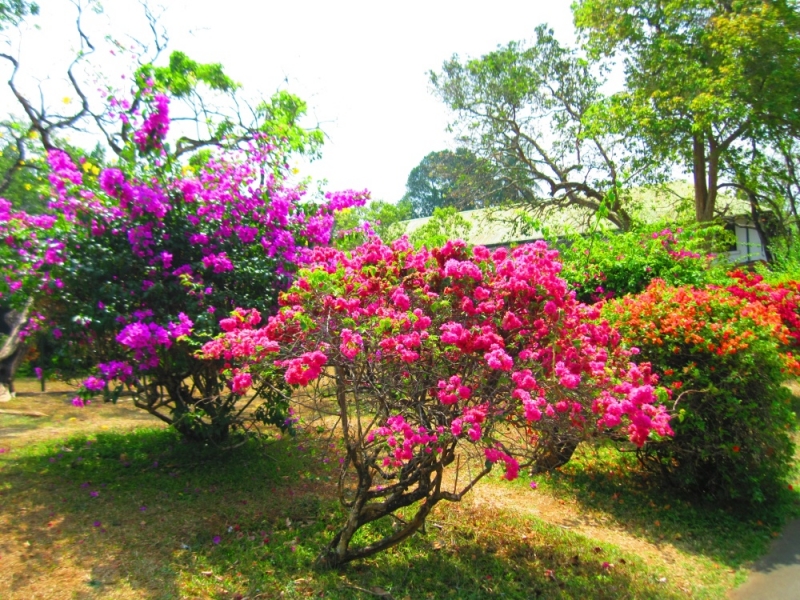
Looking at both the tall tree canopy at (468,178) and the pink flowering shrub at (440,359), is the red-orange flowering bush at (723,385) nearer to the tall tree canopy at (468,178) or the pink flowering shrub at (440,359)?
the pink flowering shrub at (440,359)

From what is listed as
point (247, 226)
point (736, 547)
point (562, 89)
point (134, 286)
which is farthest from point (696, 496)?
Result: point (562, 89)

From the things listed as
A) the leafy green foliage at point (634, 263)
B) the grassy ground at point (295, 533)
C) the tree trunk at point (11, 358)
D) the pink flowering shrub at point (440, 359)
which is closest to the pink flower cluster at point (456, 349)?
the pink flowering shrub at point (440, 359)

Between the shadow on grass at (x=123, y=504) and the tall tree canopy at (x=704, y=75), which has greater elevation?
the tall tree canopy at (x=704, y=75)

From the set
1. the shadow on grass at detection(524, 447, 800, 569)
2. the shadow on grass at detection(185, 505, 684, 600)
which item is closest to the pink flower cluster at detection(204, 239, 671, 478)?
the shadow on grass at detection(185, 505, 684, 600)

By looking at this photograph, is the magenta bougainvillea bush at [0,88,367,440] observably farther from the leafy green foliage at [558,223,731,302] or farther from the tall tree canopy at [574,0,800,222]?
the tall tree canopy at [574,0,800,222]

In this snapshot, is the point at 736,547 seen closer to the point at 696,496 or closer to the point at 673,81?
the point at 696,496

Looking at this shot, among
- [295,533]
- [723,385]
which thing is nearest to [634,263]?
[723,385]

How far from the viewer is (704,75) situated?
1327cm

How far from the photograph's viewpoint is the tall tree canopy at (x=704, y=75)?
1247 centimetres

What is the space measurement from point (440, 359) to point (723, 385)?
10.9ft

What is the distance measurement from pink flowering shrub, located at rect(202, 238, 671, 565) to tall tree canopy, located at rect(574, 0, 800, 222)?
36.0ft

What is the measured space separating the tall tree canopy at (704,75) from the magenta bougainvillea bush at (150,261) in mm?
10966

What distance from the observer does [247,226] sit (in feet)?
20.1

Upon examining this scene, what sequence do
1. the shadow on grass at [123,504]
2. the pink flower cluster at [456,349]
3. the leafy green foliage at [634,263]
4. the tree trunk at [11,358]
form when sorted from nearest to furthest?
the pink flower cluster at [456,349]
the shadow on grass at [123,504]
the leafy green foliage at [634,263]
the tree trunk at [11,358]
